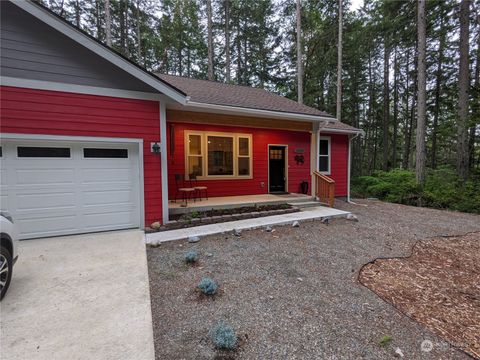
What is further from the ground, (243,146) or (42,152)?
(243,146)

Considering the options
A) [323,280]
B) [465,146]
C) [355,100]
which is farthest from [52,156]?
[355,100]

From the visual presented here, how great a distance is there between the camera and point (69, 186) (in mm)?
4785

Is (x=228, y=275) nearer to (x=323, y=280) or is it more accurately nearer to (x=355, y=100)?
(x=323, y=280)

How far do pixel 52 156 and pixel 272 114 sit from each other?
5.81 meters

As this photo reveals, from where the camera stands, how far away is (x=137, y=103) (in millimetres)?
5137

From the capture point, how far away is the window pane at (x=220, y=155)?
7512mm

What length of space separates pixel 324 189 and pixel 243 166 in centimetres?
302

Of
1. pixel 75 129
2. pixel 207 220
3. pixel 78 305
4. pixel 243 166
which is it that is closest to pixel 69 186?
pixel 75 129

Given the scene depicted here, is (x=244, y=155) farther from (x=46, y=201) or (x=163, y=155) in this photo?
(x=46, y=201)

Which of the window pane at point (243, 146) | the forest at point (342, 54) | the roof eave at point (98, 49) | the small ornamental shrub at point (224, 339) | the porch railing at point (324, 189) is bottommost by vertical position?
the small ornamental shrub at point (224, 339)

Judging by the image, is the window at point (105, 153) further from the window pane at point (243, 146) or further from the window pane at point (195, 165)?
the window pane at point (243, 146)

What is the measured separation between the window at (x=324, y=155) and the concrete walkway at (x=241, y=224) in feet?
11.1

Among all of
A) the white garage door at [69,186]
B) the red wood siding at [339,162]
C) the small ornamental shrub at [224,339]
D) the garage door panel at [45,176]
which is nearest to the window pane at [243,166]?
the white garage door at [69,186]

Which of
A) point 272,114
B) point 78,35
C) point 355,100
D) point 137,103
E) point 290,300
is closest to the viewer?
point 290,300
